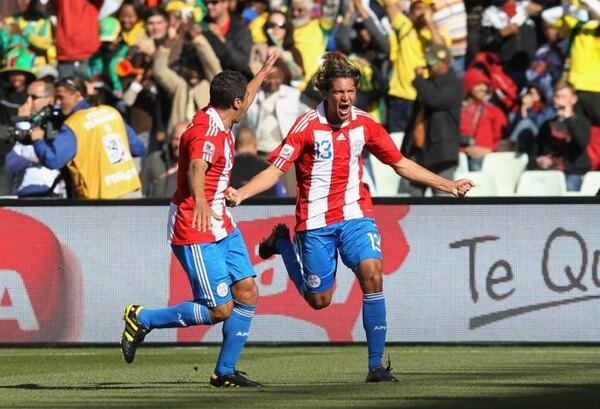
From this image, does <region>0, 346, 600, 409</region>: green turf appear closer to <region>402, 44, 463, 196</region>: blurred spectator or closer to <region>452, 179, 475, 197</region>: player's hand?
<region>452, 179, 475, 197</region>: player's hand

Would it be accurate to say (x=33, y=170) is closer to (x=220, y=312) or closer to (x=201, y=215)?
(x=220, y=312)

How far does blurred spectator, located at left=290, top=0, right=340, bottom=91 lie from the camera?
18578mm

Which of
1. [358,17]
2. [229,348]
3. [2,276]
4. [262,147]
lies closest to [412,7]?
[358,17]

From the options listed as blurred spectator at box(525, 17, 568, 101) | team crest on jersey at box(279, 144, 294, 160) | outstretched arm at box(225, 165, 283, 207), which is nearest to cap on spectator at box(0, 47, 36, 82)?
Result: blurred spectator at box(525, 17, 568, 101)

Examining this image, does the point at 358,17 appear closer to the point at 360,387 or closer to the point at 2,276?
the point at 2,276

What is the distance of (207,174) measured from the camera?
10008 mm

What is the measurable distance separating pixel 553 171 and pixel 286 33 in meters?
3.95

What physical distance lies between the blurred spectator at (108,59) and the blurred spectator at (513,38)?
4.74 meters

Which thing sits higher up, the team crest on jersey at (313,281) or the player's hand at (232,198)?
the player's hand at (232,198)

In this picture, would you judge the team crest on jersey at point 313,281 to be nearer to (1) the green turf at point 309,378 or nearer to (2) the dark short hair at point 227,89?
(1) the green turf at point 309,378

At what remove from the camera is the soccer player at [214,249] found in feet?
32.6

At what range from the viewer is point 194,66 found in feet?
59.7

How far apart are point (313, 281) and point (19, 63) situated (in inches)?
367

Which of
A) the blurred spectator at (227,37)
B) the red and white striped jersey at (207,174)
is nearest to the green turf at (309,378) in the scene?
the red and white striped jersey at (207,174)
